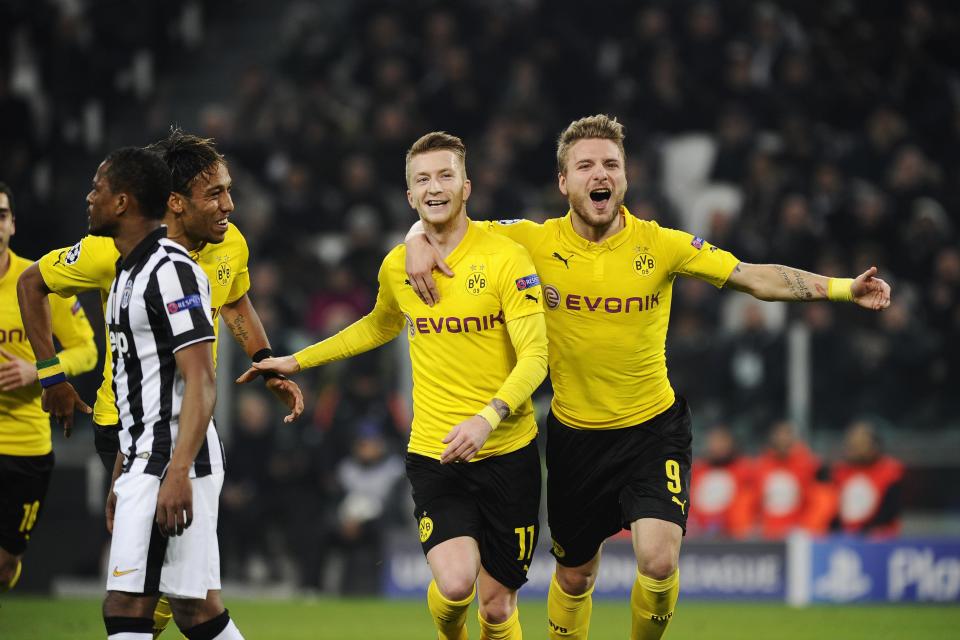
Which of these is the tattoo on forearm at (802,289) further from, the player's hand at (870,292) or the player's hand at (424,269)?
the player's hand at (424,269)

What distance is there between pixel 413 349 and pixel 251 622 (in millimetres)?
4928

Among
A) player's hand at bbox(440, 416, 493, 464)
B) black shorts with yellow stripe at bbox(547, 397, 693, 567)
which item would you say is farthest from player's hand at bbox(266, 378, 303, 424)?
black shorts with yellow stripe at bbox(547, 397, 693, 567)

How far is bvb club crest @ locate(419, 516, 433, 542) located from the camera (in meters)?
6.20

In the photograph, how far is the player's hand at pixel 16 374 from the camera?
698 centimetres

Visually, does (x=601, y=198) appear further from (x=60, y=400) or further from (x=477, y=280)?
(x=60, y=400)

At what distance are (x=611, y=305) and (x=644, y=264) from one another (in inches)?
10.0

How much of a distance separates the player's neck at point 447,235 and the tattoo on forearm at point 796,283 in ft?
4.90

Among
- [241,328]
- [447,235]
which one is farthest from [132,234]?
[241,328]

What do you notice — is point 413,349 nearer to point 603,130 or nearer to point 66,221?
point 603,130

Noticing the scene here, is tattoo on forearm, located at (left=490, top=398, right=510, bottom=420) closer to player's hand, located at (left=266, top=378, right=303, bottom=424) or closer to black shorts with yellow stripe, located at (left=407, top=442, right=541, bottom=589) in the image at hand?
black shorts with yellow stripe, located at (left=407, top=442, right=541, bottom=589)

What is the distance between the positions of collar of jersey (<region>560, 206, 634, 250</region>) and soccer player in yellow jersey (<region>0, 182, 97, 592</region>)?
8.81 ft

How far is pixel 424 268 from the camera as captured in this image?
6.22 metres

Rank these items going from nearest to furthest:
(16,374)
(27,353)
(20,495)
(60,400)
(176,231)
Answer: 1. (176,231)
2. (60,400)
3. (16,374)
4. (27,353)
5. (20,495)

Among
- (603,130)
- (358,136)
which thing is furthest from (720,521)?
(603,130)
